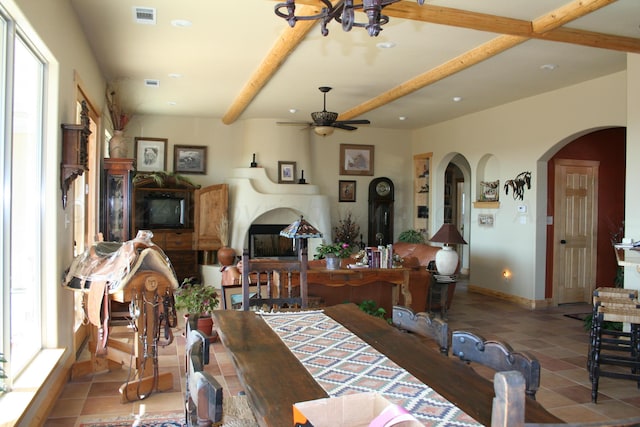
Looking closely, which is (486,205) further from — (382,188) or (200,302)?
(200,302)

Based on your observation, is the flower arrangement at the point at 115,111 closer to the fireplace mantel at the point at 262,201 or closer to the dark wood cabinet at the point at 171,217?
the dark wood cabinet at the point at 171,217

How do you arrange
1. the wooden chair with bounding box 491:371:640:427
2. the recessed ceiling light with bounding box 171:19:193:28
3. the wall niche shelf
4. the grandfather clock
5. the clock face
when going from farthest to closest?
the clock face
the grandfather clock
the wall niche shelf
the recessed ceiling light with bounding box 171:19:193:28
the wooden chair with bounding box 491:371:640:427

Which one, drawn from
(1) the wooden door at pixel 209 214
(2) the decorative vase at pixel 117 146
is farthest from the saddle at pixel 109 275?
(1) the wooden door at pixel 209 214

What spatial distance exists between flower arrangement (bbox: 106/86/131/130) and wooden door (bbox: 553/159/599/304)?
19.3ft

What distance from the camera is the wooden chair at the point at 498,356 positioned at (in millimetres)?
1468

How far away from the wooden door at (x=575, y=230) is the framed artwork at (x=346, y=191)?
13.0 feet

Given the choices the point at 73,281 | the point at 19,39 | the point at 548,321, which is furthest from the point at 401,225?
the point at 19,39

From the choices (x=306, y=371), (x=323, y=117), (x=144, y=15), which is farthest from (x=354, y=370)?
(x=323, y=117)

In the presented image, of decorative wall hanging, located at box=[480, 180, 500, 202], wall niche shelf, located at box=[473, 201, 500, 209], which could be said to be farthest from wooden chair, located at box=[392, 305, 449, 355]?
decorative wall hanging, located at box=[480, 180, 500, 202]

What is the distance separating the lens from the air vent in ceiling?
4.34m

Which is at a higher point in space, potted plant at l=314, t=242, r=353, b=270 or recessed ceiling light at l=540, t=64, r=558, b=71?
recessed ceiling light at l=540, t=64, r=558, b=71

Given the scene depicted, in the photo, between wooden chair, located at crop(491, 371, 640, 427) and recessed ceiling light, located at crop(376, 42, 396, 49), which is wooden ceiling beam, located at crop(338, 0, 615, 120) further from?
wooden chair, located at crop(491, 371, 640, 427)

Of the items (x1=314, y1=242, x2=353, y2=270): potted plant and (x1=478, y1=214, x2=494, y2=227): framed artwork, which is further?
(x1=478, y1=214, x2=494, y2=227): framed artwork

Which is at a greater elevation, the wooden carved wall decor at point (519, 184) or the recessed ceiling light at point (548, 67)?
the recessed ceiling light at point (548, 67)
